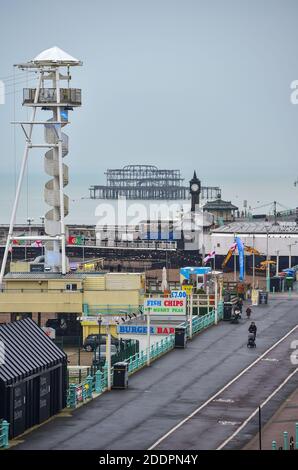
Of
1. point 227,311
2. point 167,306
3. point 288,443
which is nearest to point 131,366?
point 167,306

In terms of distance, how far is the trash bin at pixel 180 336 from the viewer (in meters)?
79.1

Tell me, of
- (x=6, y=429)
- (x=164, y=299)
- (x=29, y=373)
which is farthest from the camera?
(x=164, y=299)

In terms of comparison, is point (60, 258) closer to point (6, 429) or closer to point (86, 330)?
point (86, 330)

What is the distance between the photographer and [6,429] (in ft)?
179

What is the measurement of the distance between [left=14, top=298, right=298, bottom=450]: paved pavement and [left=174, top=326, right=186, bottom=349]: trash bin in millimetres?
612

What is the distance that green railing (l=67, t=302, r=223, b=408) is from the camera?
63.4 metres

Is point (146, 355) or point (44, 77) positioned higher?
point (44, 77)

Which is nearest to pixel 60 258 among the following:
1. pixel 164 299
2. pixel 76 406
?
pixel 164 299

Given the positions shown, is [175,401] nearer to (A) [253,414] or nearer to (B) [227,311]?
(A) [253,414]

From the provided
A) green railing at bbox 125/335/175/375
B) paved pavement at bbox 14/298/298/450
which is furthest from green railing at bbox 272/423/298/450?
green railing at bbox 125/335/175/375

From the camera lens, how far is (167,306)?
286 feet

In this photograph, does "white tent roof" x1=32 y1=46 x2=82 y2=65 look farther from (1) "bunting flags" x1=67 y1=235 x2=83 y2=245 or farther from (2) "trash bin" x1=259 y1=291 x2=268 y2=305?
(1) "bunting flags" x1=67 y1=235 x2=83 y2=245

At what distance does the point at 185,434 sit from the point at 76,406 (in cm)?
798

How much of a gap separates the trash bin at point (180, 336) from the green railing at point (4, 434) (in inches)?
986
